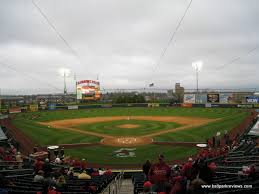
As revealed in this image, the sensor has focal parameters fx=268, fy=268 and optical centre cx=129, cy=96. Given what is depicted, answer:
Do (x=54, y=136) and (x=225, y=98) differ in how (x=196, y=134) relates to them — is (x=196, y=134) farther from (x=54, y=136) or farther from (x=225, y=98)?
(x=225, y=98)

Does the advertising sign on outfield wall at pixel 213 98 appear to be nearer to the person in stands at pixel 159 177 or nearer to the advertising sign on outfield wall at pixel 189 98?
the advertising sign on outfield wall at pixel 189 98

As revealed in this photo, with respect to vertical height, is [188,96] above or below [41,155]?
above

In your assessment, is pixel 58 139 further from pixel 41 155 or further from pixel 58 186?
pixel 58 186

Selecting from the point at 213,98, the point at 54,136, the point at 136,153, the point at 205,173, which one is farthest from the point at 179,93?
the point at 205,173

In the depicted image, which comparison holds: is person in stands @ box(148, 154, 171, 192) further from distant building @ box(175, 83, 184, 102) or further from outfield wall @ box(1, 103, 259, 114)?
distant building @ box(175, 83, 184, 102)

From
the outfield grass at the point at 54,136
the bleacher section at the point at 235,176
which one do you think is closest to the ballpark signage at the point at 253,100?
the bleacher section at the point at 235,176

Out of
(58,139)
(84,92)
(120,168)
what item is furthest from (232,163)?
(84,92)


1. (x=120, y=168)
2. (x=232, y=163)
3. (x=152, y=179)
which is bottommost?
(x=120, y=168)

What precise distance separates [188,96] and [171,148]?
56595 mm

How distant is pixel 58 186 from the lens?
36.1ft

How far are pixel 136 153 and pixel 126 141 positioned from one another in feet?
17.7

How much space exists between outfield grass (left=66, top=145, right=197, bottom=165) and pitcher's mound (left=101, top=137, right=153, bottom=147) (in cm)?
146

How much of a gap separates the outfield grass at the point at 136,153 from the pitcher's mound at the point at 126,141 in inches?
57.4

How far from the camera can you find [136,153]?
2556 cm
